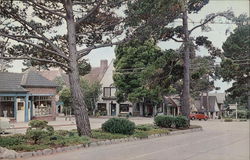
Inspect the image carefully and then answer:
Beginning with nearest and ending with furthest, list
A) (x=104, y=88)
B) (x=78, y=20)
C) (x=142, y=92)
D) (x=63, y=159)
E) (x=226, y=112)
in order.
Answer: (x=63, y=159)
(x=78, y=20)
(x=142, y=92)
(x=104, y=88)
(x=226, y=112)

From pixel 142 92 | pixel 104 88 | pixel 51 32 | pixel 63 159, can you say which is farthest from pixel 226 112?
pixel 63 159

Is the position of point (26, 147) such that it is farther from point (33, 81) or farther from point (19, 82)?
point (33, 81)

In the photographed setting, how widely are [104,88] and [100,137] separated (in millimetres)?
46497

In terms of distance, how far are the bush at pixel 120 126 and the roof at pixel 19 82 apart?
1975 cm

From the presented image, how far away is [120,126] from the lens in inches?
821

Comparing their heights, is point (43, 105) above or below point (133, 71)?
below

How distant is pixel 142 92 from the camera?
53.6 meters

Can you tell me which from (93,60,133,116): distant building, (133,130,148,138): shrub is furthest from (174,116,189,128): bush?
(93,60,133,116): distant building

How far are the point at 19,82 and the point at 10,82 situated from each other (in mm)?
1091

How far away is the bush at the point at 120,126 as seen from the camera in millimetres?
20891

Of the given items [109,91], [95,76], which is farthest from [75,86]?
[95,76]

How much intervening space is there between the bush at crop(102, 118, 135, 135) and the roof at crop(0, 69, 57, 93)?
19.7 meters

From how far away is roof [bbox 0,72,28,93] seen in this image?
1519 inches

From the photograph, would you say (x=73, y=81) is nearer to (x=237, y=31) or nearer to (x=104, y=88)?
(x=237, y=31)
